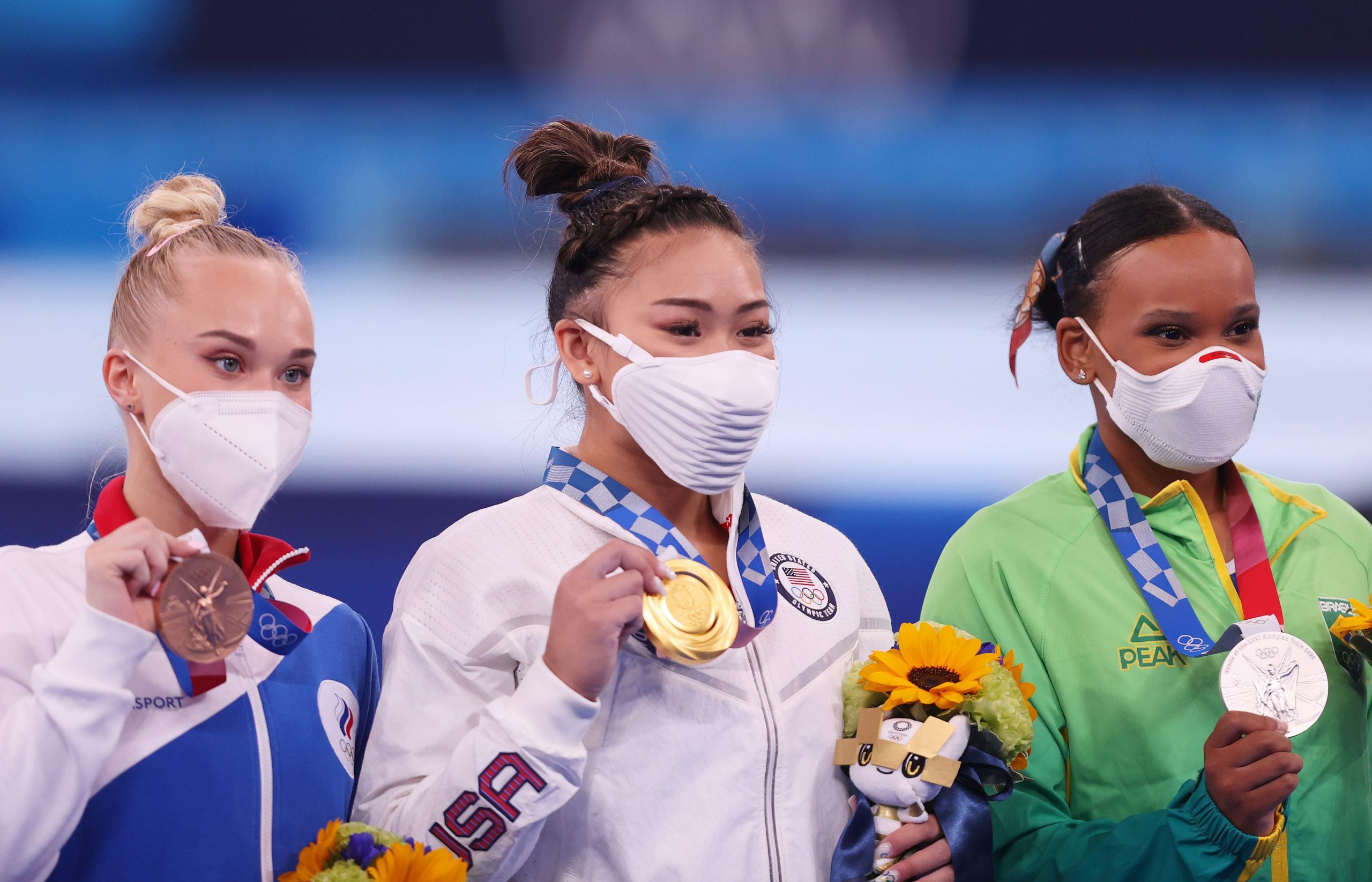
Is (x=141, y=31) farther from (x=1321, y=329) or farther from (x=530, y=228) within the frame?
(x=1321, y=329)

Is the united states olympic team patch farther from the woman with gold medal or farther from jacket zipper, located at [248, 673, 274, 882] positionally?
jacket zipper, located at [248, 673, 274, 882]

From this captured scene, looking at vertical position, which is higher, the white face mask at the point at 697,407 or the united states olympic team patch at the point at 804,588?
the white face mask at the point at 697,407

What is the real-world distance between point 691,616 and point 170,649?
0.76 metres

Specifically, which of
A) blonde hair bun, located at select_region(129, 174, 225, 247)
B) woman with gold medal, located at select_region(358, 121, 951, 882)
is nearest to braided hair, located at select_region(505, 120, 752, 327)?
woman with gold medal, located at select_region(358, 121, 951, 882)

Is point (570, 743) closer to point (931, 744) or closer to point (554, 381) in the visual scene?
point (931, 744)

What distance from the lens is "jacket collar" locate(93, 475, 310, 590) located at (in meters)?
2.01

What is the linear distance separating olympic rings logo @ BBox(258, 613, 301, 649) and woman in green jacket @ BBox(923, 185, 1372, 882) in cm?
127

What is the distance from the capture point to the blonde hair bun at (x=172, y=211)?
2.25 m

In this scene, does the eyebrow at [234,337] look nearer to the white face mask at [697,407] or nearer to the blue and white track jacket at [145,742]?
the blue and white track jacket at [145,742]

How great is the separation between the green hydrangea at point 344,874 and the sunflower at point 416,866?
1 cm

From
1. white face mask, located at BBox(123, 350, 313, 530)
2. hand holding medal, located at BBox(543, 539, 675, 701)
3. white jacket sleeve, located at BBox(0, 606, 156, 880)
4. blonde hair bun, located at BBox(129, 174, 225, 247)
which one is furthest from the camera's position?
blonde hair bun, located at BBox(129, 174, 225, 247)

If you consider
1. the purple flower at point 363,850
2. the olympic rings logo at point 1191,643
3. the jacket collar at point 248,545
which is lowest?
the purple flower at point 363,850

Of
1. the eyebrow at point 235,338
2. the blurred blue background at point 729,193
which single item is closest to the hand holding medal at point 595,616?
the eyebrow at point 235,338

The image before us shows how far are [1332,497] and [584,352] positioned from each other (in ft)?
5.61
